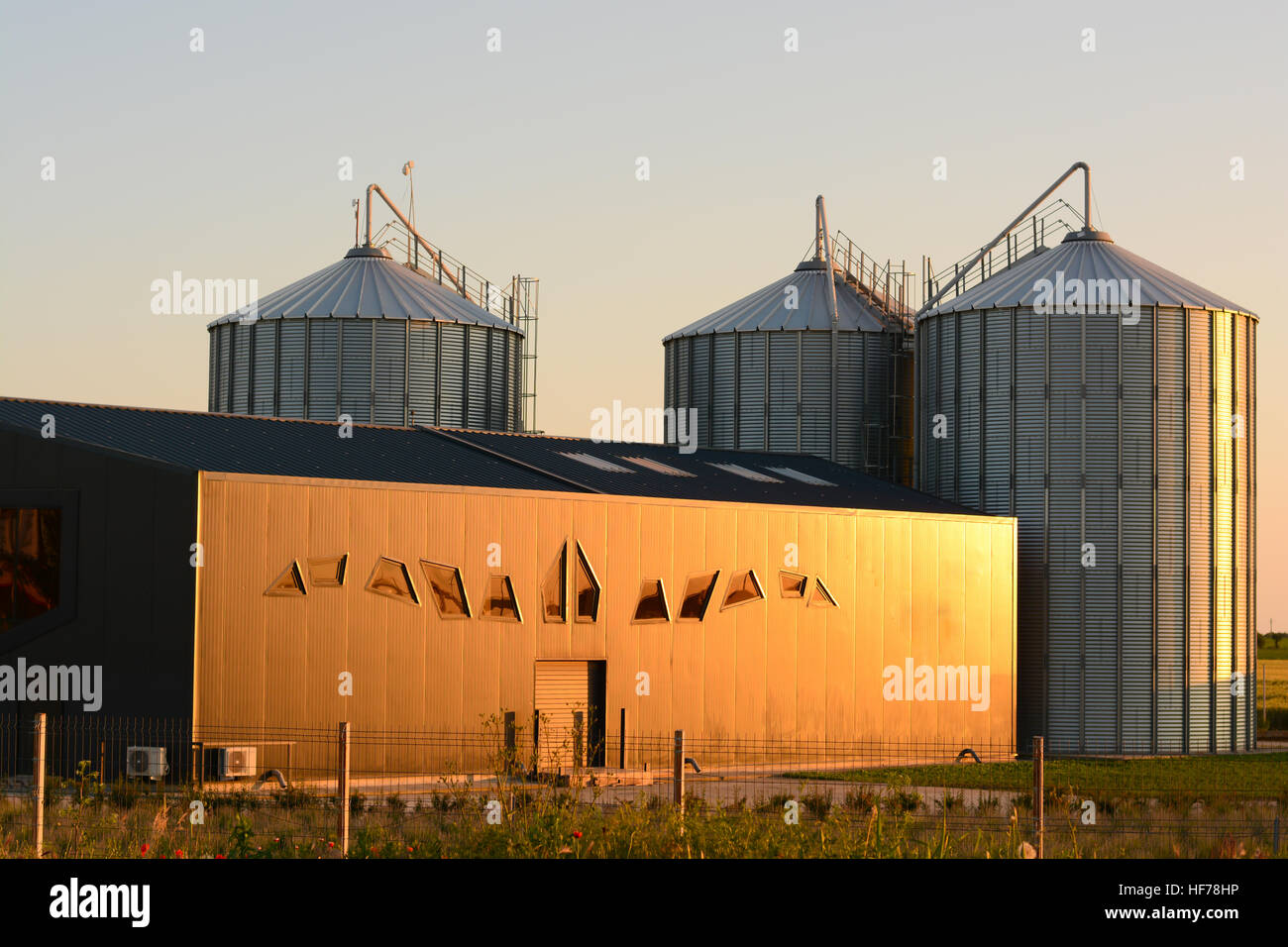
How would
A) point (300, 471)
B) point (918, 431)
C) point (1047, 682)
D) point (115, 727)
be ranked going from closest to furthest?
point (115, 727) < point (300, 471) < point (1047, 682) < point (918, 431)

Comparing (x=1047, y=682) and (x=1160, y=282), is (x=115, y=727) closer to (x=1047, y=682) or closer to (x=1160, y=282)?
(x=1047, y=682)

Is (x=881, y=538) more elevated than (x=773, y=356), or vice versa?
(x=773, y=356)

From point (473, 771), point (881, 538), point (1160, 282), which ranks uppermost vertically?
point (1160, 282)

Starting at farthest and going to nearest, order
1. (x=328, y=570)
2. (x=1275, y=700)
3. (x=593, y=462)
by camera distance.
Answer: (x=1275, y=700) → (x=593, y=462) → (x=328, y=570)

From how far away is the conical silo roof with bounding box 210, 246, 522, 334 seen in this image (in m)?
55.4

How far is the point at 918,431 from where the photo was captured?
53344 mm

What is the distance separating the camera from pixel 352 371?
180ft

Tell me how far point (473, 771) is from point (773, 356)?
25.1 m

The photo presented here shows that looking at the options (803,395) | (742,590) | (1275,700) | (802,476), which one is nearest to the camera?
(742,590)

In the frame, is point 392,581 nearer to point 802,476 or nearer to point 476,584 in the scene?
point 476,584

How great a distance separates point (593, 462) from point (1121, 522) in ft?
49.7

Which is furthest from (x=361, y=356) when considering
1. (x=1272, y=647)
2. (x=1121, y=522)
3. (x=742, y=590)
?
(x=1272, y=647)
